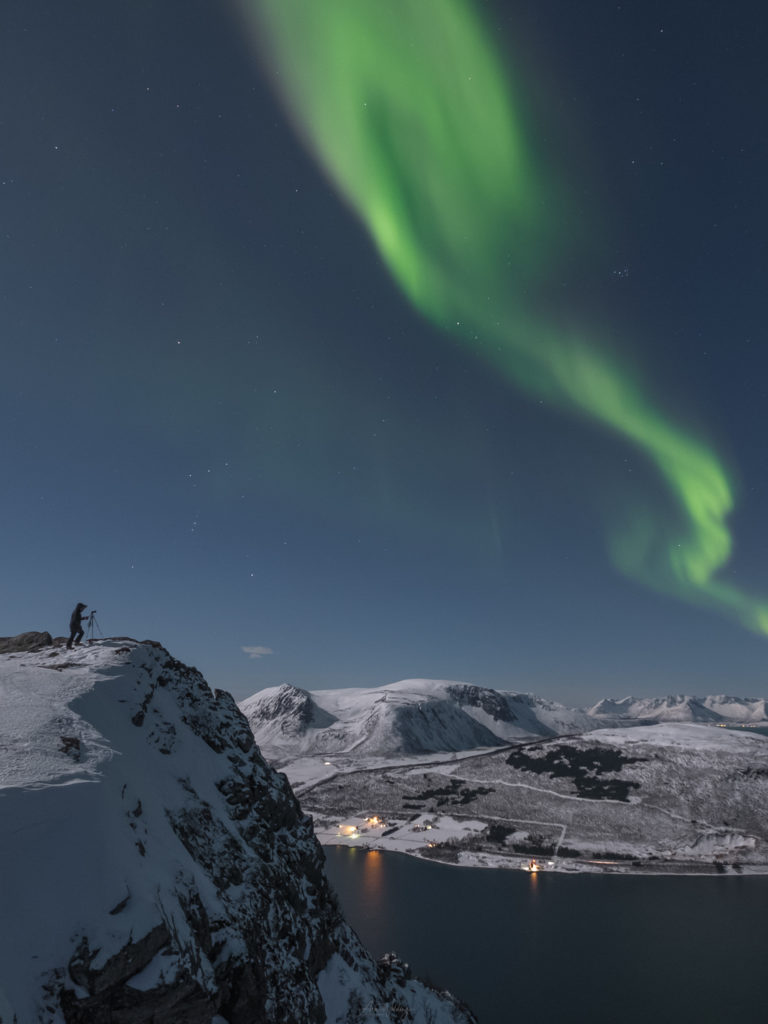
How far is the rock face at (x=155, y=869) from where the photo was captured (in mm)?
17500

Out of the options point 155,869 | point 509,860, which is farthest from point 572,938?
point 155,869

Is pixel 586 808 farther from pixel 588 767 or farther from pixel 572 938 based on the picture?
pixel 572 938

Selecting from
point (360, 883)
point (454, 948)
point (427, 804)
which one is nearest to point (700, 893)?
point (454, 948)

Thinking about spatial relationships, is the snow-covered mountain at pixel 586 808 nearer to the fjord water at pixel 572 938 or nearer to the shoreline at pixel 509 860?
the shoreline at pixel 509 860

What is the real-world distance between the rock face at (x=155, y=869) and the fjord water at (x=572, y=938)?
3291cm

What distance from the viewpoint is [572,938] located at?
8606 cm

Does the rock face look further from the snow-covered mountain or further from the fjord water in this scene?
the snow-covered mountain

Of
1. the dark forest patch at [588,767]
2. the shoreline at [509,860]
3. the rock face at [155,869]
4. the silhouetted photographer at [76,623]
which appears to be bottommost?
the shoreline at [509,860]

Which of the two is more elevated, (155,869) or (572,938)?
(155,869)

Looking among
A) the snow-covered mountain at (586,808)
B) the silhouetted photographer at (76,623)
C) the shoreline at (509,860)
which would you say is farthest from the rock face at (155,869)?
the snow-covered mountain at (586,808)

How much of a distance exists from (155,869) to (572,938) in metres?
95.6

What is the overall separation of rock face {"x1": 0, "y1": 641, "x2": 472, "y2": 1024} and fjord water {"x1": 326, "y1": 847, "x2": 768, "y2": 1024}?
3291 cm

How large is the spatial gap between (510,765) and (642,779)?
46700 mm

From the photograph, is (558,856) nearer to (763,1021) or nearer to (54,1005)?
(763,1021)
